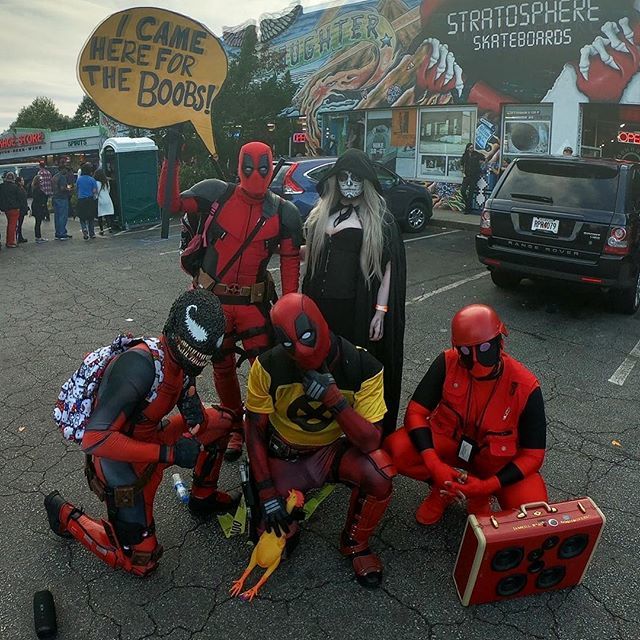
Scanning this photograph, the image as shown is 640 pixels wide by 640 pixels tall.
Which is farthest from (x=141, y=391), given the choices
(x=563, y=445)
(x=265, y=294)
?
(x=563, y=445)

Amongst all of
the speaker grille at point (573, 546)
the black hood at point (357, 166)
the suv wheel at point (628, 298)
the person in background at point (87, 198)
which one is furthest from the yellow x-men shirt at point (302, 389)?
the person in background at point (87, 198)

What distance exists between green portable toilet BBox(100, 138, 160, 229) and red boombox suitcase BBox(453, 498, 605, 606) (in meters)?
11.9

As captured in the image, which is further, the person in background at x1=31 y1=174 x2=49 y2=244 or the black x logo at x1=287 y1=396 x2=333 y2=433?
the person in background at x1=31 y1=174 x2=49 y2=244

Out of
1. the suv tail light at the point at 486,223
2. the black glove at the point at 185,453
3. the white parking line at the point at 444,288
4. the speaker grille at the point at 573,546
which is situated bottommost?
the speaker grille at the point at 573,546

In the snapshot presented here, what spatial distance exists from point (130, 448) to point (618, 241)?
5.13m

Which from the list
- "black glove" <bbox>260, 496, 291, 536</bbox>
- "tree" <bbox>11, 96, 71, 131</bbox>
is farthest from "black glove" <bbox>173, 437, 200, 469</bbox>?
"tree" <bbox>11, 96, 71, 131</bbox>

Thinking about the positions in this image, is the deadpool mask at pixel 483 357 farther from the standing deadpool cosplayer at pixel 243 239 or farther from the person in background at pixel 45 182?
the person in background at pixel 45 182

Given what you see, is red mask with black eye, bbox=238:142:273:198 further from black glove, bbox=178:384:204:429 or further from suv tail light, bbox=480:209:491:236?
suv tail light, bbox=480:209:491:236

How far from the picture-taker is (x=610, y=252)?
221 inches

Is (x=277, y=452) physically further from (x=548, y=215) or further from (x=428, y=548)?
(x=548, y=215)

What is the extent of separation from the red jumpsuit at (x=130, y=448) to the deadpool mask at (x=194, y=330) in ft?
0.31

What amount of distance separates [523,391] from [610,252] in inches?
145

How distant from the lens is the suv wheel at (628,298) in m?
6.13

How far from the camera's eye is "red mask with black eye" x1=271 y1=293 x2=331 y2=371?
91.7 inches
